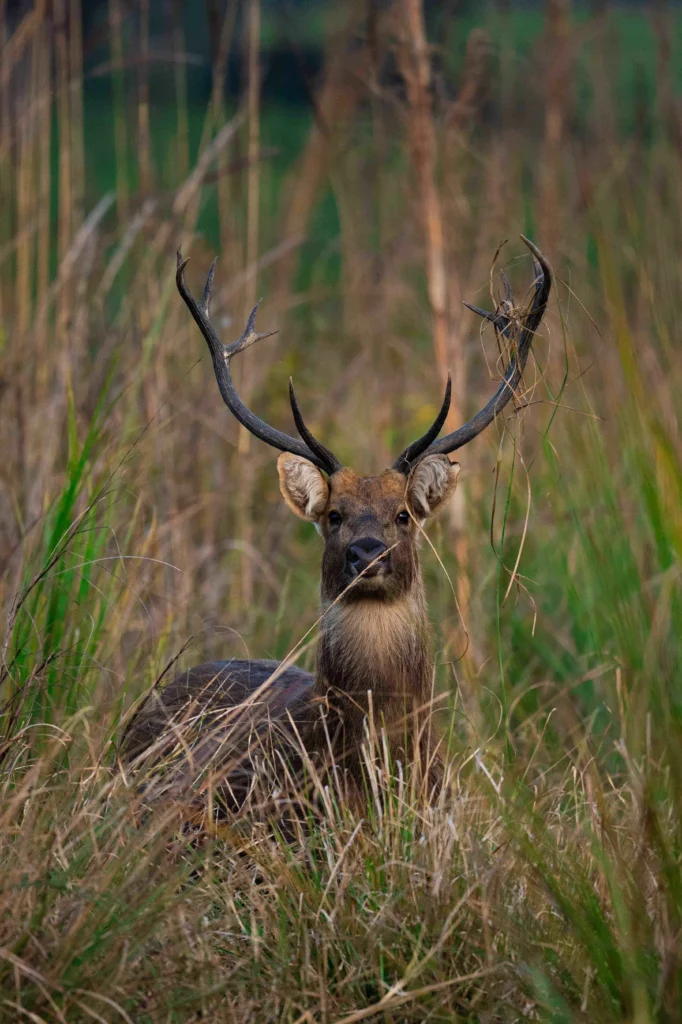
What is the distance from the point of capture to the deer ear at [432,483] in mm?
4383

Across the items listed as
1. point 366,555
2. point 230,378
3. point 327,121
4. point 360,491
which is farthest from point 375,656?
point 327,121

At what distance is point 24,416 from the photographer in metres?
5.19

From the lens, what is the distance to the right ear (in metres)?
4.46

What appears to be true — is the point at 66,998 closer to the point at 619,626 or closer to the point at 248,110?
the point at 619,626

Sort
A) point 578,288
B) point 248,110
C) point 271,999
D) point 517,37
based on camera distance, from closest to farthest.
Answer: point 271,999
point 248,110
point 578,288
point 517,37

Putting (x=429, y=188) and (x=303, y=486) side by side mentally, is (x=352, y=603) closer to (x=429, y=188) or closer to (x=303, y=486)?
(x=303, y=486)

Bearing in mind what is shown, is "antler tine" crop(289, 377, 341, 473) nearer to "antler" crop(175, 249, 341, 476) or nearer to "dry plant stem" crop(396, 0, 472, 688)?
"antler" crop(175, 249, 341, 476)

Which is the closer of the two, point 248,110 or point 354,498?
point 354,498

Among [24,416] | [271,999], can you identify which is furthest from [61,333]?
[271,999]

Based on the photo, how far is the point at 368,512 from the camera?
4.38 metres

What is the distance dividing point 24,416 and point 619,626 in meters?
2.86

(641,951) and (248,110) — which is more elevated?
(248,110)

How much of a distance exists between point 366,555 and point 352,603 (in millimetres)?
259

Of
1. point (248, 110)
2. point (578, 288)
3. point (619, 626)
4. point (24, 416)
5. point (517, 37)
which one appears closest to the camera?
point (619, 626)
